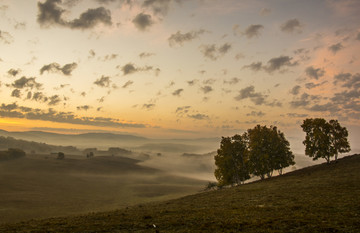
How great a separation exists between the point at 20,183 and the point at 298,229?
140 m

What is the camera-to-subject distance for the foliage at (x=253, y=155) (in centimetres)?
7038

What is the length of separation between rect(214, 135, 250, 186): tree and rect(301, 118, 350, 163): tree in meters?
20.8

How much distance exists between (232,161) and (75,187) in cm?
9128

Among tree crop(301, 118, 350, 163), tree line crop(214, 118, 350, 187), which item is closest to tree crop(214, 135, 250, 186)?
tree line crop(214, 118, 350, 187)

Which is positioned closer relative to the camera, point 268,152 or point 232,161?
point 268,152

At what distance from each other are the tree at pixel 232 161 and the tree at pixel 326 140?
20.8 m

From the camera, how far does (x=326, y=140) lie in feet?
220

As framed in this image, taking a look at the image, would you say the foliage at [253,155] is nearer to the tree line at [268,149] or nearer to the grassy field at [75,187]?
the tree line at [268,149]

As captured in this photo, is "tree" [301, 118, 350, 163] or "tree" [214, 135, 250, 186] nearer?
"tree" [301, 118, 350, 163]

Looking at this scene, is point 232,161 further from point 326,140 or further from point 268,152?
point 326,140

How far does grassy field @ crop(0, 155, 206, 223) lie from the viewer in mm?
74625

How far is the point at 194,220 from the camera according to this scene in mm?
22781

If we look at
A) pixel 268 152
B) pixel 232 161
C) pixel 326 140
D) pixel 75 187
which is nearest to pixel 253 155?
pixel 268 152

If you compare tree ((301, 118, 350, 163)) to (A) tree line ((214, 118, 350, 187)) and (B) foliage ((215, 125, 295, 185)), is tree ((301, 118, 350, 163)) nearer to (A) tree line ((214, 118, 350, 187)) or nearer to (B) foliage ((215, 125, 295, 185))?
(A) tree line ((214, 118, 350, 187))
